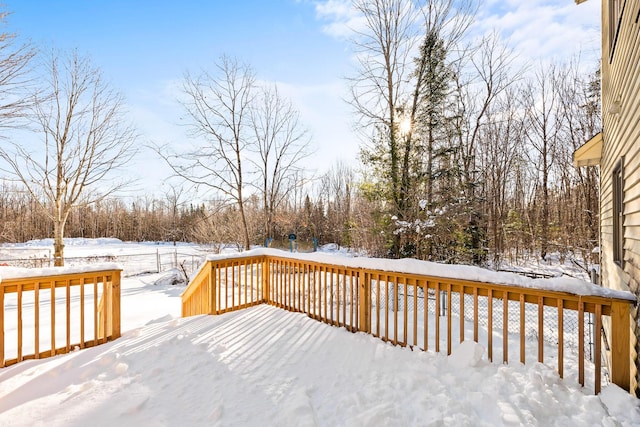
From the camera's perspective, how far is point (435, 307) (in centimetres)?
419

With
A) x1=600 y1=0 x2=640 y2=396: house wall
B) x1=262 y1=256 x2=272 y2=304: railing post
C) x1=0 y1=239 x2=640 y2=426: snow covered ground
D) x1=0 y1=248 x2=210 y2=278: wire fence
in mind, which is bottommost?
x1=0 y1=248 x2=210 y2=278: wire fence

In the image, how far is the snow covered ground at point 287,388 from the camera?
1866 millimetres

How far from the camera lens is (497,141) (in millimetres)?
13531

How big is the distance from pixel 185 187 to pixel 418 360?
1070 centimetres

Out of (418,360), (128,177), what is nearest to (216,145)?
(128,177)

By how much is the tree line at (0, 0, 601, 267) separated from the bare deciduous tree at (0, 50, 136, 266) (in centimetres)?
5

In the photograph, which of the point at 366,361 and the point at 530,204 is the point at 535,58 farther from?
the point at 366,361

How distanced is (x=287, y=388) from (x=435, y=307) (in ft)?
8.89

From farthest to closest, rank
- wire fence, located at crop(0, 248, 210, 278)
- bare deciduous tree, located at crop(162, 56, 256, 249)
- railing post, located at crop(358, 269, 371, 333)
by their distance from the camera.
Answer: wire fence, located at crop(0, 248, 210, 278)
bare deciduous tree, located at crop(162, 56, 256, 249)
railing post, located at crop(358, 269, 371, 333)

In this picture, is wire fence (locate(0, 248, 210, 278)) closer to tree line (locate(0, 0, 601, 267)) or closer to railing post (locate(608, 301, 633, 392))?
tree line (locate(0, 0, 601, 267))

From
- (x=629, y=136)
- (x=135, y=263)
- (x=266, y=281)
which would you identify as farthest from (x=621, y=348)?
(x=135, y=263)

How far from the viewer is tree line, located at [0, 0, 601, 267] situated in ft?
29.1

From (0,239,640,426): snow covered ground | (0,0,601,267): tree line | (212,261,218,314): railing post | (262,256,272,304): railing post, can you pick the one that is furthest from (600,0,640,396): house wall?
(0,0,601,267): tree line

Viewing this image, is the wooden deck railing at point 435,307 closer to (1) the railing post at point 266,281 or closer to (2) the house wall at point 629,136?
(1) the railing post at point 266,281
